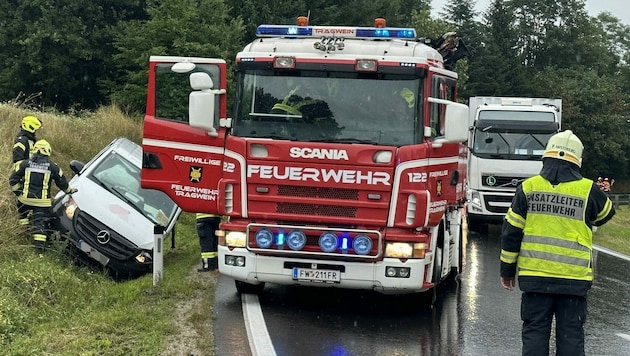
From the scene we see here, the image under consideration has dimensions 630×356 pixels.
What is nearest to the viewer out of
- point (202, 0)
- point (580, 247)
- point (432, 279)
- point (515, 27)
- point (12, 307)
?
point (580, 247)

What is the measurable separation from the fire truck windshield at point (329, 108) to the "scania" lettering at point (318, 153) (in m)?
0.17

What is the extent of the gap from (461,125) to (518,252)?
2.16 metres

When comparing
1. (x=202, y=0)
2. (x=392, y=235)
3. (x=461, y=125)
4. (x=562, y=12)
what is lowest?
(x=392, y=235)

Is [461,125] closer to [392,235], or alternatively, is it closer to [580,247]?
[392,235]

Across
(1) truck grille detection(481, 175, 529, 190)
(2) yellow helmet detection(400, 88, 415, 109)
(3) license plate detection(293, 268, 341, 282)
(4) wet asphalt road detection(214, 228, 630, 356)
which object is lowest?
(4) wet asphalt road detection(214, 228, 630, 356)

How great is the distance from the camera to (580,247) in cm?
492

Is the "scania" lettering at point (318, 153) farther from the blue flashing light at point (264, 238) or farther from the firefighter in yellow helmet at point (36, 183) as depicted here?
the firefighter in yellow helmet at point (36, 183)

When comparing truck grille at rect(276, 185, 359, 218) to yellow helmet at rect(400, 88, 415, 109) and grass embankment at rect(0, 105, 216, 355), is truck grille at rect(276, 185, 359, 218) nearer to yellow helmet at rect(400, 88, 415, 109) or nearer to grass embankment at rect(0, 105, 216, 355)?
yellow helmet at rect(400, 88, 415, 109)

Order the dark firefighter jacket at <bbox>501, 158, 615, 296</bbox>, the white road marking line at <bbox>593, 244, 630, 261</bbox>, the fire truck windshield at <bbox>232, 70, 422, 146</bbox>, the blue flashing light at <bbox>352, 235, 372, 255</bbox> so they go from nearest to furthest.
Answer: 1. the dark firefighter jacket at <bbox>501, 158, 615, 296</bbox>
2. the blue flashing light at <bbox>352, 235, 372, 255</bbox>
3. the fire truck windshield at <bbox>232, 70, 422, 146</bbox>
4. the white road marking line at <bbox>593, 244, 630, 261</bbox>

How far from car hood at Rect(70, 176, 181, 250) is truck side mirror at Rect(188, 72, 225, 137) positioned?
2.84 metres

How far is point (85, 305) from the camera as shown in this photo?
7164 millimetres

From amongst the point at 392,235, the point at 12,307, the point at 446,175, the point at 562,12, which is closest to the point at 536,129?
the point at 446,175

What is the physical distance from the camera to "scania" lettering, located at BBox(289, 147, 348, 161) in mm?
6816

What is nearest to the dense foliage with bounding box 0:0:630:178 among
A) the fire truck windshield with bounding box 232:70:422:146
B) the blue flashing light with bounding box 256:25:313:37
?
the blue flashing light with bounding box 256:25:313:37
